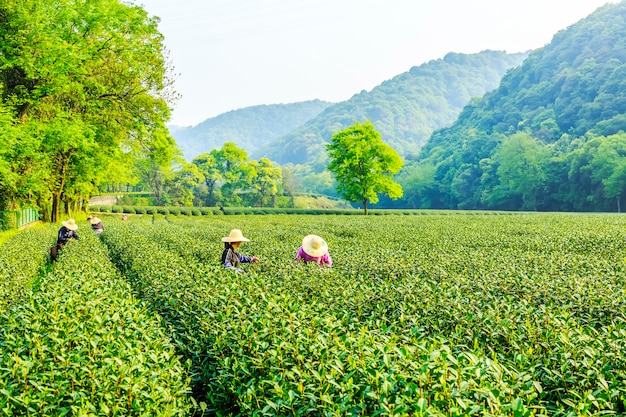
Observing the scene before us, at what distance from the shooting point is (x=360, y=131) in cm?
5378

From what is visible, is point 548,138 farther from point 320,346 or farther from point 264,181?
point 320,346

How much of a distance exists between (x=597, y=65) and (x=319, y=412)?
11663 cm

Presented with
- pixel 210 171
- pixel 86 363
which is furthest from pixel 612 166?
pixel 86 363

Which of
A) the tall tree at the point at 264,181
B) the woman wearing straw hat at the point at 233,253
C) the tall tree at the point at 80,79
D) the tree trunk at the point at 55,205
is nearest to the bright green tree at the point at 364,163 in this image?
the tall tree at the point at 80,79

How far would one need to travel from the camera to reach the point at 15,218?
30688 millimetres

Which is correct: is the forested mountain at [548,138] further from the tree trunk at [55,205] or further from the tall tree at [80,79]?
the tree trunk at [55,205]

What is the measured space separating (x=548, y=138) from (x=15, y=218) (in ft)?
293

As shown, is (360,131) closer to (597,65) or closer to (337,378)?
(337,378)

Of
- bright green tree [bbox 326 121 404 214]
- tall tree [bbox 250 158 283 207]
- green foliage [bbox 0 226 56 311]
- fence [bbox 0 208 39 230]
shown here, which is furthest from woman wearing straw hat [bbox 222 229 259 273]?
tall tree [bbox 250 158 283 207]

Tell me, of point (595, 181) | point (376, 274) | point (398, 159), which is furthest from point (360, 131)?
point (376, 274)

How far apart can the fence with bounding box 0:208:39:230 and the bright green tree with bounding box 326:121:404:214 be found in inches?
1182

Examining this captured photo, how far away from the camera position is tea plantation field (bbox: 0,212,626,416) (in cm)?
336

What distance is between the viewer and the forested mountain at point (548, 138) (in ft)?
232

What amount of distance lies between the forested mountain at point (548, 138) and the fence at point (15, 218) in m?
66.7
